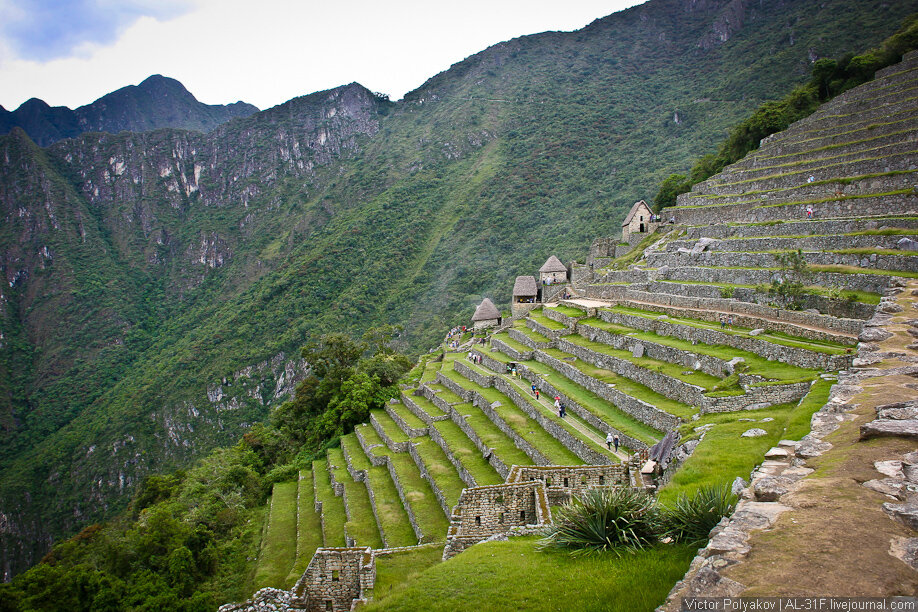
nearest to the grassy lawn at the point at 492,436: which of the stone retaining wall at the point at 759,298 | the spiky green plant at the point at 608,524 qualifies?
the spiky green plant at the point at 608,524

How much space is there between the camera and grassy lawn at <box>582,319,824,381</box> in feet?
44.0

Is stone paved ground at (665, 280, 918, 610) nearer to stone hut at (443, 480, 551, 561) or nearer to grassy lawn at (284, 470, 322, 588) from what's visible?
stone hut at (443, 480, 551, 561)

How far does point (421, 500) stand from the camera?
61.5 feet

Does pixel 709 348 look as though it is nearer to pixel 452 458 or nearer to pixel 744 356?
pixel 744 356

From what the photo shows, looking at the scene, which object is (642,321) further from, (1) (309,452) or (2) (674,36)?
(2) (674,36)

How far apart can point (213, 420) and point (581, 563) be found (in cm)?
9181

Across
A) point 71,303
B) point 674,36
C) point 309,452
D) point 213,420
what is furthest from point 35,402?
point 674,36

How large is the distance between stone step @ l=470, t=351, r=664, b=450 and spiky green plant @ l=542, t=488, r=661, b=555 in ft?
23.3

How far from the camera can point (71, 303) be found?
148 m

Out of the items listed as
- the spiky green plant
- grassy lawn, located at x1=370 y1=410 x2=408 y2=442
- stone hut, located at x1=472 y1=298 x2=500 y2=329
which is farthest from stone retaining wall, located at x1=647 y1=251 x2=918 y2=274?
grassy lawn, located at x1=370 y1=410 x2=408 y2=442

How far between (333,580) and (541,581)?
286 inches

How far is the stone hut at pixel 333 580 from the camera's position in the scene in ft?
39.3

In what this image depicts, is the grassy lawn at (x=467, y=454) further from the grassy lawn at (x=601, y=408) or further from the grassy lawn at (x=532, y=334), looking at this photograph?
the grassy lawn at (x=532, y=334)

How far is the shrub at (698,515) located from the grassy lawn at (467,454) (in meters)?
10.4
